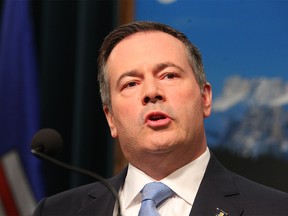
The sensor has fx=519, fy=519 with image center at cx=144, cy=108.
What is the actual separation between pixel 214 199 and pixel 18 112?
57.2 inches

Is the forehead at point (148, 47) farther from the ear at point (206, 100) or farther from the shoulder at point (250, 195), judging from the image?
the shoulder at point (250, 195)

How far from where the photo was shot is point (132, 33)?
5.52ft

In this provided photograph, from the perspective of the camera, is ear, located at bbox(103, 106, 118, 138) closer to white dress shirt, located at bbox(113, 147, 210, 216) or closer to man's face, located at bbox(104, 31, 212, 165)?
man's face, located at bbox(104, 31, 212, 165)

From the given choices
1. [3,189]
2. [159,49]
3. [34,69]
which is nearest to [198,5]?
[159,49]

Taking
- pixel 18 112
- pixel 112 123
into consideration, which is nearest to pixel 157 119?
pixel 112 123

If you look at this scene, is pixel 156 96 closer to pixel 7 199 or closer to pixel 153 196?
pixel 153 196

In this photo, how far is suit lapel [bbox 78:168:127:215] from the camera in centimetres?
160

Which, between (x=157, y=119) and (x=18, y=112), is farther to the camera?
(x=18, y=112)

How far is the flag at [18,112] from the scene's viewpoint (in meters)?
2.55

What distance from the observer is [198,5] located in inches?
87.0

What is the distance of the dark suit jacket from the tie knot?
0.31 ft

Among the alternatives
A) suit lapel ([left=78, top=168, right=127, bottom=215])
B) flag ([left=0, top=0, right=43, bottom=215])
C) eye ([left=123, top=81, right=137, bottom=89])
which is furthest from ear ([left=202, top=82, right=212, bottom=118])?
flag ([left=0, top=0, right=43, bottom=215])

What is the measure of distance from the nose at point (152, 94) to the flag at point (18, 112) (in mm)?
1193

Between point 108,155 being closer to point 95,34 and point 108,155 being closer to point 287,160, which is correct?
point 95,34
